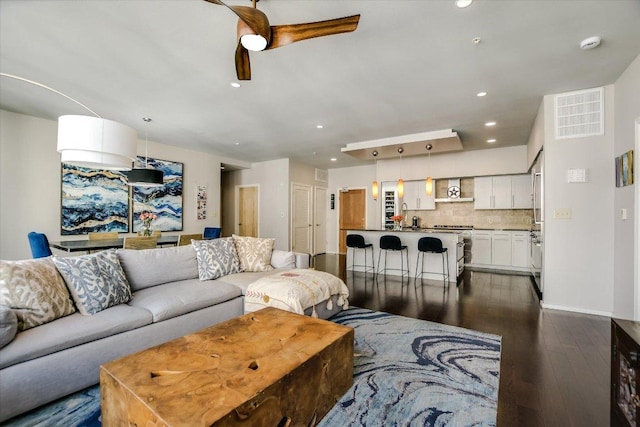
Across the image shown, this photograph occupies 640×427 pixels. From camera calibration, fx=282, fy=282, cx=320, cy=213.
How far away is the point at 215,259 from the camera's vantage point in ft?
10.8

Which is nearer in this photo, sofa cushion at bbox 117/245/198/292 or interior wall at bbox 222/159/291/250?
sofa cushion at bbox 117/245/198/292

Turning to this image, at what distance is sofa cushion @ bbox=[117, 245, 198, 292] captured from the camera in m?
2.77

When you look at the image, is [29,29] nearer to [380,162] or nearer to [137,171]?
[137,171]

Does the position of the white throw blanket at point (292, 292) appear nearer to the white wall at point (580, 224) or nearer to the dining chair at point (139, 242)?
the dining chair at point (139, 242)

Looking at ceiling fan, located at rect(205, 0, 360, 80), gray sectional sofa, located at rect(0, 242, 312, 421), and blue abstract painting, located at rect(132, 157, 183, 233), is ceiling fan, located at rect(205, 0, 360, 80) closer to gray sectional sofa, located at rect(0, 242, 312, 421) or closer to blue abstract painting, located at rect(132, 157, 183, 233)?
gray sectional sofa, located at rect(0, 242, 312, 421)

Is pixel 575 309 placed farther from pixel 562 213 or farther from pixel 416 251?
pixel 416 251

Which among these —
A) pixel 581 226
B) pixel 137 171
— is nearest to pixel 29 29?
pixel 137 171

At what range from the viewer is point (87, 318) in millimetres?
2043

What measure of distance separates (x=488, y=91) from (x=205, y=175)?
20.0 ft

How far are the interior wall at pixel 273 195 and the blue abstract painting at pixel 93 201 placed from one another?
11.1ft

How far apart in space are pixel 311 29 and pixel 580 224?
397 cm

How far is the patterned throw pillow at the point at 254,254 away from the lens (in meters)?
3.56

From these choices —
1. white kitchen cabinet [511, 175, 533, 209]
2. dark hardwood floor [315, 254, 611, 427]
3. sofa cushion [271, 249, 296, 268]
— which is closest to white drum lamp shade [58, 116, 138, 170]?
sofa cushion [271, 249, 296, 268]

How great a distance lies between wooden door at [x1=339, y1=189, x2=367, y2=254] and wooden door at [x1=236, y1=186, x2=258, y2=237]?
271 cm
